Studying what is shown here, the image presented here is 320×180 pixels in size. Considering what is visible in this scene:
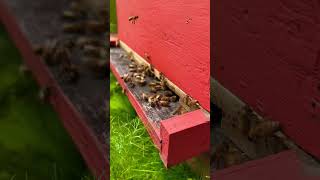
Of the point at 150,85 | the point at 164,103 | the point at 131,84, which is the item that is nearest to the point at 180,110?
the point at 164,103

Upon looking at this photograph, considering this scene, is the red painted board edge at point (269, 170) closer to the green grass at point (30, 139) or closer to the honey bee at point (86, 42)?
the green grass at point (30, 139)

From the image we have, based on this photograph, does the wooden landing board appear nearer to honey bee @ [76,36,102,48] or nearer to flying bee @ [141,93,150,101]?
flying bee @ [141,93,150,101]

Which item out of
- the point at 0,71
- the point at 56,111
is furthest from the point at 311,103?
the point at 0,71

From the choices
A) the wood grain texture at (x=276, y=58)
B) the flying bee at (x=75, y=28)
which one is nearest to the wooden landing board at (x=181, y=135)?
the wood grain texture at (x=276, y=58)

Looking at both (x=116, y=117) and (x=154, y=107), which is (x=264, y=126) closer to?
(x=154, y=107)

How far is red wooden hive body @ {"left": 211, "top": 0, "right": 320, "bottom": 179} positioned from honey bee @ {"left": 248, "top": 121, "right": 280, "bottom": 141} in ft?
0.08

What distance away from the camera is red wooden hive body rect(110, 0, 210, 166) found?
140 centimetres

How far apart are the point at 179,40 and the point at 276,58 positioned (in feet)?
1.76

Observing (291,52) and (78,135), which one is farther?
(78,135)

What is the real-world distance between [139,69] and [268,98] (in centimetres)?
103

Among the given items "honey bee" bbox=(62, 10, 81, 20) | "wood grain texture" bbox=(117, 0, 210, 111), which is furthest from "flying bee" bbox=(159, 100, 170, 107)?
"honey bee" bbox=(62, 10, 81, 20)

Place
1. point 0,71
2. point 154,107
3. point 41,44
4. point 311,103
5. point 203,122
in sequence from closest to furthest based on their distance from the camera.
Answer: point 311,103
point 203,122
point 154,107
point 41,44
point 0,71

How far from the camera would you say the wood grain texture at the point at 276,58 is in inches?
42.5

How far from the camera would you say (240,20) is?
4.50 ft
